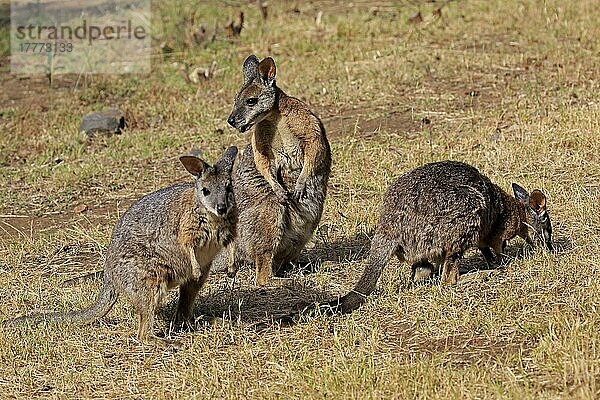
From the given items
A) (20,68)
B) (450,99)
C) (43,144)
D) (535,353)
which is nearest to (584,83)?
(450,99)

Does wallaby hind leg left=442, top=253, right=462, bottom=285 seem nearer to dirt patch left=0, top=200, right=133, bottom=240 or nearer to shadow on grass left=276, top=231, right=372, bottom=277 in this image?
shadow on grass left=276, top=231, right=372, bottom=277

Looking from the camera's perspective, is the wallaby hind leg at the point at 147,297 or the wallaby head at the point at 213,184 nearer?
the wallaby head at the point at 213,184

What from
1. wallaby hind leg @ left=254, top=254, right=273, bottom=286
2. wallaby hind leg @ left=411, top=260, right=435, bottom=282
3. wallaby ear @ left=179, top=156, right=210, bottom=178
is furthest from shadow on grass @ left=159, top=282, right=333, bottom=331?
wallaby ear @ left=179, top=156, right=210, bottom=178

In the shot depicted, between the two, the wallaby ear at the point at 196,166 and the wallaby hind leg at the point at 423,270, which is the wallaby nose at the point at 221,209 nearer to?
the wallaby ear at the point at 196,166

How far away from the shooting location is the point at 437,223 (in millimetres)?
6566

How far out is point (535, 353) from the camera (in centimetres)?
523

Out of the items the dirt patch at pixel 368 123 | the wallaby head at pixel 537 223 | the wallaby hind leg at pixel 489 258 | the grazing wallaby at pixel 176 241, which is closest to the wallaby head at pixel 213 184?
the grazing wallaby at pixel 176 241

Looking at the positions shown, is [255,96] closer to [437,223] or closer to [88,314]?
[437,223]

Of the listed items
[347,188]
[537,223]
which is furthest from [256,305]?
[347,188]

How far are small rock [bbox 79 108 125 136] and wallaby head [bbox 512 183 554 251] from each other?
19.0 feet

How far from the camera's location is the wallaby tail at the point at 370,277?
6.35 m

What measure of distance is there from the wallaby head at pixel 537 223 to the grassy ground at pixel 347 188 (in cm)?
12

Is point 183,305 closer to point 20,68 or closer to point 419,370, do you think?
point 419,370

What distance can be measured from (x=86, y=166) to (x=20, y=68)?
4.37 metres
